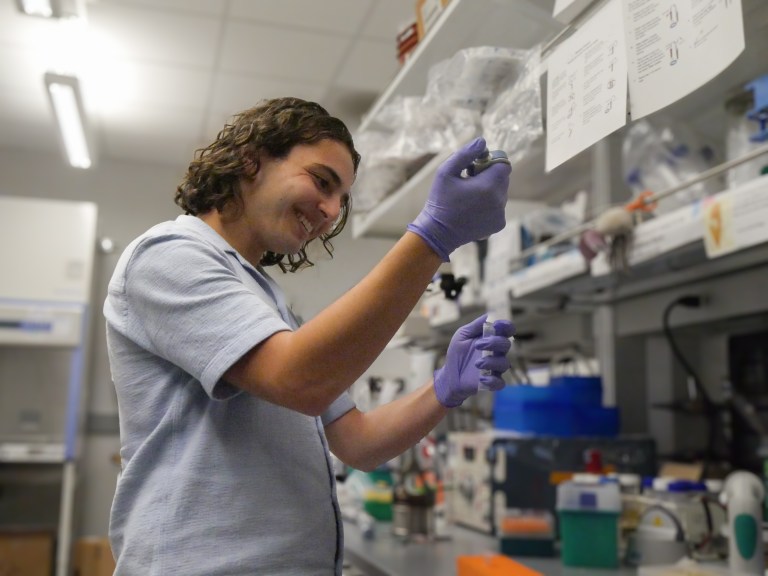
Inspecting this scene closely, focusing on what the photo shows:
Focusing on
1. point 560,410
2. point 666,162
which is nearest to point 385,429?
point 560,410

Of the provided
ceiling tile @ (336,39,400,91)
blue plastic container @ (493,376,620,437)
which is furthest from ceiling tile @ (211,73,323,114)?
blue plastic container @ (493,376,620,437)

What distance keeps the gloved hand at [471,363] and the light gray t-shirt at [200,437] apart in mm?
217

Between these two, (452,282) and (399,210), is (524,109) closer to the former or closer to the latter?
(452,282)

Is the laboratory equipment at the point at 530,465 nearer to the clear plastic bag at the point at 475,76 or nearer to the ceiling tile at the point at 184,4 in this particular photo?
the clear plastic bag at the point at 475,76

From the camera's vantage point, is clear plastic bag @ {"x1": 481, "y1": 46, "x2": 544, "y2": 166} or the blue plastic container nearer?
clear plastic bag @ {"x1": 481, "y1": 46, "x2": 544, "y2": 166}

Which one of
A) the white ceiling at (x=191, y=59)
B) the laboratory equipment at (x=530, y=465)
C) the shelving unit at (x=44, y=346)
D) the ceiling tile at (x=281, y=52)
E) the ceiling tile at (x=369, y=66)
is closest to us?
the laboratory equipment at (x=530, y=465)

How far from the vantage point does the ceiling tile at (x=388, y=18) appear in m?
2.82

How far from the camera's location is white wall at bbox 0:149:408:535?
13.9 feet

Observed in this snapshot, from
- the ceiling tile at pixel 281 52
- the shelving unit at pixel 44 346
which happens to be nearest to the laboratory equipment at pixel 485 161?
the ceiling tile at pixel 281 52

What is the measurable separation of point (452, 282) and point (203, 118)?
3.03 metres

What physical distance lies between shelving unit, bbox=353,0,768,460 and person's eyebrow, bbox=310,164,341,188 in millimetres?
366

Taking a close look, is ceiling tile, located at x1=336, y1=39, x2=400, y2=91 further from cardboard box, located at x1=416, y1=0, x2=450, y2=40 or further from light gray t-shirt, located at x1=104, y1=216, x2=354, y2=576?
light gray t-shirt, located at x1=104, y1=216, x2=354, y2=576

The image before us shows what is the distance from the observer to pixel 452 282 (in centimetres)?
120

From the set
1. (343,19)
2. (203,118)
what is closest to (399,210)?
(343,19)
